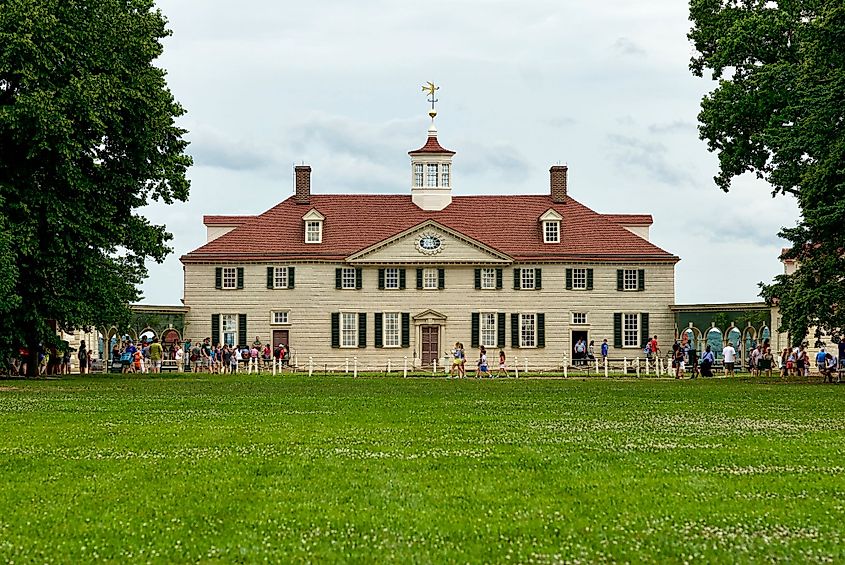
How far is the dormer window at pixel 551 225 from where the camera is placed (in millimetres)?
67625

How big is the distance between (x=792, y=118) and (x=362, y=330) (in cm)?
3332

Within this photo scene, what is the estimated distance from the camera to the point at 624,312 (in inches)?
2618

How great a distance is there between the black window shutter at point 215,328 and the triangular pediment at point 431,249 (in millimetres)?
7789

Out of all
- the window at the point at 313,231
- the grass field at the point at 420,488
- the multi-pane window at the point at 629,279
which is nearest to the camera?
the grass field at the point at 420,488

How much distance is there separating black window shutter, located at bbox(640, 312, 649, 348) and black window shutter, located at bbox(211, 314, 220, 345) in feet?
74.8

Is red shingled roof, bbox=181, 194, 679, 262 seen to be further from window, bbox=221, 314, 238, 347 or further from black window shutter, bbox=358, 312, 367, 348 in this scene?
black window shutter, bbox=358, 312, 367, 348

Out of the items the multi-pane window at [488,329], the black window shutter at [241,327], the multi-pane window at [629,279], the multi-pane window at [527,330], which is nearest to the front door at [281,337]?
the black window shutter at [241,327]

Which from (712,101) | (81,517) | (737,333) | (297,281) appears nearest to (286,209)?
(297,281)

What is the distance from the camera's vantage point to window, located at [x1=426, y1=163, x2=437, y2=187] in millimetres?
71125

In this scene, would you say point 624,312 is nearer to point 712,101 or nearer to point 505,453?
point 712,101

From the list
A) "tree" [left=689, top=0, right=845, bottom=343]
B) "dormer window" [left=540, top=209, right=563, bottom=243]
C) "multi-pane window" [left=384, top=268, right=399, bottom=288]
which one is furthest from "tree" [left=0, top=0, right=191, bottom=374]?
"dormer window" [left=540, top=209, right=563, bottom=243]

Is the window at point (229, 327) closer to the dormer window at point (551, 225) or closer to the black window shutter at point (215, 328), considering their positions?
the black window shutter at point (215, 328)

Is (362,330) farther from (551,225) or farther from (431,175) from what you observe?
(551,225)

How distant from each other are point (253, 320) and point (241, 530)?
57.5 metres
